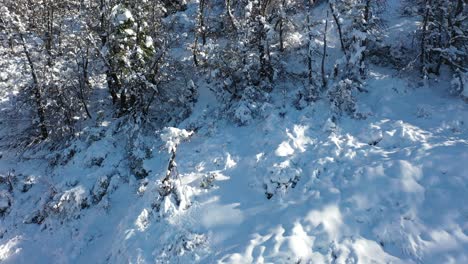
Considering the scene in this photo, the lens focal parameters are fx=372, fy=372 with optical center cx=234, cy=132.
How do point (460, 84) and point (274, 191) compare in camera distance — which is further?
point (460, 84)

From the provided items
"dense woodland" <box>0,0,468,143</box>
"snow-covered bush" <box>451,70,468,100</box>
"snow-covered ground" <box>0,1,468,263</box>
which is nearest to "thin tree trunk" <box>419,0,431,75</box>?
"dense woodland" <box>0,0,468,143</box>

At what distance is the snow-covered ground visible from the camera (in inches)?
343

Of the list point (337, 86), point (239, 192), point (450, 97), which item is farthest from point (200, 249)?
point (450, 97)

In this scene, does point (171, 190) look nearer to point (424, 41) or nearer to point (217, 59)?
point (217, 59)

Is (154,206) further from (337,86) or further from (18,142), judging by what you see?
(18,142)

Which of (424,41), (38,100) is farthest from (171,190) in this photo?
(424,41)

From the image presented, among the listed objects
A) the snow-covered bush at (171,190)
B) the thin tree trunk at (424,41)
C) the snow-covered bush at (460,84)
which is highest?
the thin tree trunk at (424,41)

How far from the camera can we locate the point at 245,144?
518 inches

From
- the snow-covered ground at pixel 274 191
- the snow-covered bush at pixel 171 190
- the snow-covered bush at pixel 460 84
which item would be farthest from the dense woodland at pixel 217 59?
the snow-covered bush at pixel 171 190

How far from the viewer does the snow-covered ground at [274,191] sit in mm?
8711

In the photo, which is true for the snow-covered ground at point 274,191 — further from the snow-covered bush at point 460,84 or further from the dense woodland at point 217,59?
the dense woodland at point 217,59

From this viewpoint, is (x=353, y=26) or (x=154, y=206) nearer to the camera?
(x=154, y=206)

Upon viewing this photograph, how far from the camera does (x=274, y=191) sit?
1058cm

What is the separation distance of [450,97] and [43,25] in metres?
18.7
